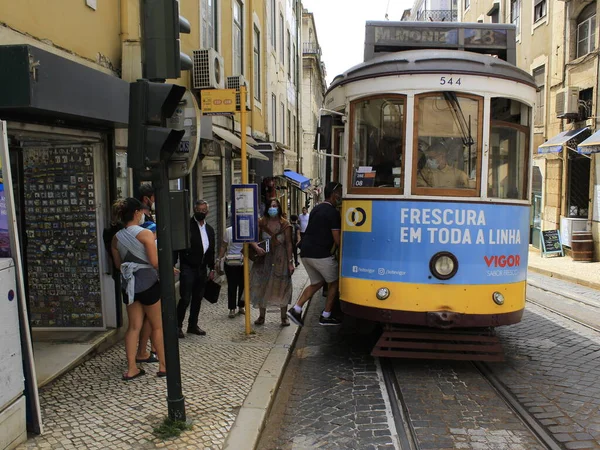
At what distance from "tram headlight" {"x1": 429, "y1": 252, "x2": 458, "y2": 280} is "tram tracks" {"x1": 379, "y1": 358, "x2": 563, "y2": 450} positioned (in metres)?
1.10

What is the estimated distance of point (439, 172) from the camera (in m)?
5.49

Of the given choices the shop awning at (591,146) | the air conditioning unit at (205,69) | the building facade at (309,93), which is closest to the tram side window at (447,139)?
the air conditioning unit at (205,69)

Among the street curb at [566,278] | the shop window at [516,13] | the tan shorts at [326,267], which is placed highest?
the shop window at [516,13]

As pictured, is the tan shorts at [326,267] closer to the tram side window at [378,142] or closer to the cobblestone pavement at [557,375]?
the tram side window at [378,142]

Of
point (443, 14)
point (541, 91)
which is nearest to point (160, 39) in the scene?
point (541, 91)

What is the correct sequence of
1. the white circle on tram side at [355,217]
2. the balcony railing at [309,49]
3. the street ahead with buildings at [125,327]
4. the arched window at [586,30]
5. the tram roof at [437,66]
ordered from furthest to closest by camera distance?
the balcony railing at [309,49], the arched window at [586,30], the white circle on tram side at [355,217], the tram roof at [437,66], the street ahead with buildings at [125,327]

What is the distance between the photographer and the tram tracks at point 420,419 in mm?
4080

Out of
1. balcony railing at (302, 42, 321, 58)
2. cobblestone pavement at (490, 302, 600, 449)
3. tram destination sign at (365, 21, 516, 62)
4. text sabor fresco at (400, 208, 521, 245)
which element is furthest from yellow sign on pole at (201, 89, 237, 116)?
balcony railing at (302, 42, 321, 58)

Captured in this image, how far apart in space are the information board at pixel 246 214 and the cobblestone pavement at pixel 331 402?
5.05 feet

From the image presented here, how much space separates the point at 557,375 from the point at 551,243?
1369 centimetres

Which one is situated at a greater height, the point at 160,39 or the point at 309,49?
the point at 309,49

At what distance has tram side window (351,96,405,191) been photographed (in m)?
5.58

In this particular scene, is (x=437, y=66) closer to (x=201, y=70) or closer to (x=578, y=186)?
(x=201, y=70)

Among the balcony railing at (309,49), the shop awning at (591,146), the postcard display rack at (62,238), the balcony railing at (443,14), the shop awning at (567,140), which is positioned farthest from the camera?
the balcony railing at (309,49)
